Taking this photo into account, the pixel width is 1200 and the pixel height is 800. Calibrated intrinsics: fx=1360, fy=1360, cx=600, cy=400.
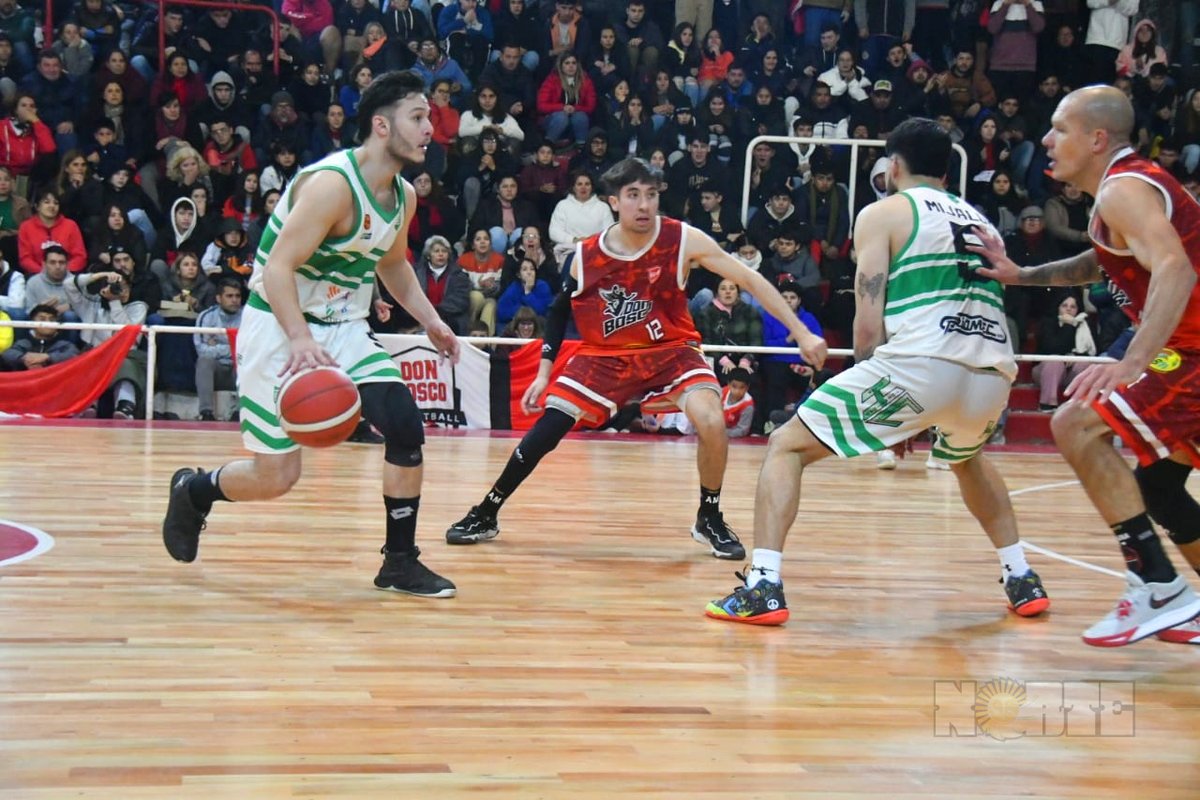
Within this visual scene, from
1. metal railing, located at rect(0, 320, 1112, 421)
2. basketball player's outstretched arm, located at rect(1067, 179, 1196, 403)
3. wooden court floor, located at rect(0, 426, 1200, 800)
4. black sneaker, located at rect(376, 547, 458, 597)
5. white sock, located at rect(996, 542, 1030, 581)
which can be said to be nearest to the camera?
wooden court floor, located at rect(0, 426, 1200, 800)

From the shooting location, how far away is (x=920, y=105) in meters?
14.9

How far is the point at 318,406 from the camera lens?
171 inches

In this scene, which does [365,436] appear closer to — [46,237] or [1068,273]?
[46,237]

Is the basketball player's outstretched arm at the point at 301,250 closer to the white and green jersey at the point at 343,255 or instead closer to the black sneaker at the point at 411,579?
the white and green jersey at the point at 343,255

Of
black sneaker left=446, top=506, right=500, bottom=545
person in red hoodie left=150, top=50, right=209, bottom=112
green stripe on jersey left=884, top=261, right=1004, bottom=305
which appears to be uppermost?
person in red hoodie left=150, top=50, right=209, bottom=112

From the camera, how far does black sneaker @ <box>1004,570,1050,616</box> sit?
15.8 ft

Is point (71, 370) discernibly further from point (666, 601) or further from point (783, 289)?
point (666, 601)

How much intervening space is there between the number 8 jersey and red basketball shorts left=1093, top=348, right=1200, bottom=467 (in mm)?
2363

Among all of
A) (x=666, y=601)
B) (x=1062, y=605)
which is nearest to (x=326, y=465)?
(x=666, y=601)

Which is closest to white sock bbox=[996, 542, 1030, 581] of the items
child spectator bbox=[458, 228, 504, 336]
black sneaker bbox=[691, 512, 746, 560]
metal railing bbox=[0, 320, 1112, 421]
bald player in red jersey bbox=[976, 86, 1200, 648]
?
bald player in red jersey bbox=[976, 86, 1200, 648]

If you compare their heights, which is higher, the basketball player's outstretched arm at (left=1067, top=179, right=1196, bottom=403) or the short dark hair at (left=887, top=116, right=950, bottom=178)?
the short dark hair at (left=887, top=116, right=950, bottom=178)

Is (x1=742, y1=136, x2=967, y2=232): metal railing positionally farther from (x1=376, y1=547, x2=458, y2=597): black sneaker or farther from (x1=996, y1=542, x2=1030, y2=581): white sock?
(x1=376, y1=547, x2=458, y2=597): black sneaker

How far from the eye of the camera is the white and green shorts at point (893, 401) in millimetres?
4512

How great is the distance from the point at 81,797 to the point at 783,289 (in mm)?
10418
